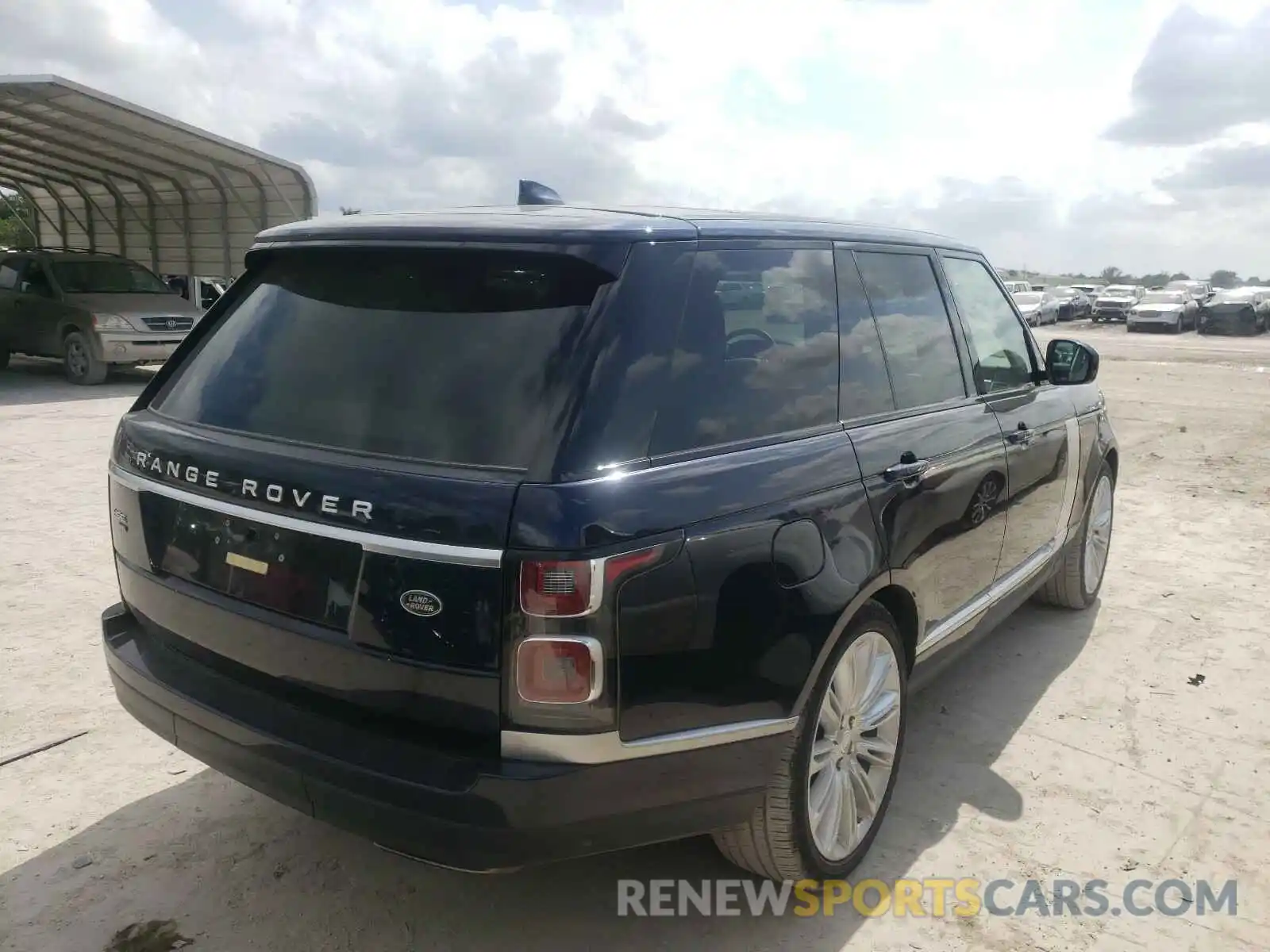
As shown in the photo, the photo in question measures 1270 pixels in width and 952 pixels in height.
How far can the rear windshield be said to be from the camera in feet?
7.22

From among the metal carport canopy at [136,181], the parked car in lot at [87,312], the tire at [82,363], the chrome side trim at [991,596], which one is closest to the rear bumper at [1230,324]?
the metal carport canopy at [136,181]

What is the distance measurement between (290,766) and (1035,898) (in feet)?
6.86

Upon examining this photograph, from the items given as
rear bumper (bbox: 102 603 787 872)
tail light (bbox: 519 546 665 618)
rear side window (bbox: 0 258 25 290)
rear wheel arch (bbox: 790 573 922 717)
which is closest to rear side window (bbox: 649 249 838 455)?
tail light (bbox: 519 546 665 618)

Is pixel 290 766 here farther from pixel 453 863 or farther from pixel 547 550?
pixel 547 550

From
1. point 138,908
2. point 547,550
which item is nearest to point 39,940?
point 138,908

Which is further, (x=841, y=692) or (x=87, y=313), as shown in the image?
(x=87, y=313)

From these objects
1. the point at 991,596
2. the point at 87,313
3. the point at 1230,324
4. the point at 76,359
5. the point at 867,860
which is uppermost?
the point at 87,313

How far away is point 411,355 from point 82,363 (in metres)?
13.1

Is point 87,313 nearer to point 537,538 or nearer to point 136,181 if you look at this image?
point 136,181

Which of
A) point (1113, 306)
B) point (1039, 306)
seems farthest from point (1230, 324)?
point (1039, 306)

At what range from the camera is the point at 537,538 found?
6.57 ft

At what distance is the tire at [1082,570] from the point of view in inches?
193

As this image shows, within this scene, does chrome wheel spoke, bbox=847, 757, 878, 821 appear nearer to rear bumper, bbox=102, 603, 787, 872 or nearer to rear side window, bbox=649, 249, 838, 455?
rear bumper, bbox=102, 603, 787, 872

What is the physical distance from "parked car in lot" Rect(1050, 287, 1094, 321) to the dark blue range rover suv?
1737 inches
